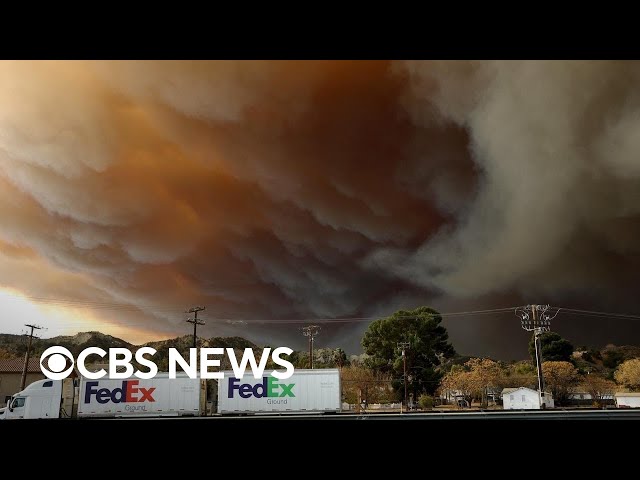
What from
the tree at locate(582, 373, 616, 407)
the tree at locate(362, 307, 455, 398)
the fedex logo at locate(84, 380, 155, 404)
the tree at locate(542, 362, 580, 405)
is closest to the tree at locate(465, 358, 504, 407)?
the tree at locate(362, 307, 455, 398)

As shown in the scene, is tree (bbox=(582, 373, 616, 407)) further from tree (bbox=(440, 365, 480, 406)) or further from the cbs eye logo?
the cbs eye logo

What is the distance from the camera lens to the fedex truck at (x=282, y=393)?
3209 centimetres

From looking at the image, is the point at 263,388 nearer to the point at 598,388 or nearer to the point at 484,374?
the point at 484,374

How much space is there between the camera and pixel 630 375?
68.0 meters

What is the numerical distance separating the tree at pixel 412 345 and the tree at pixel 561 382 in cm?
1165

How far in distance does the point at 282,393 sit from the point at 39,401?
1448 centimetres

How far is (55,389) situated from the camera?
106 ft

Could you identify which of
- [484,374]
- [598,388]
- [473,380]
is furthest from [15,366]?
[598,388]
